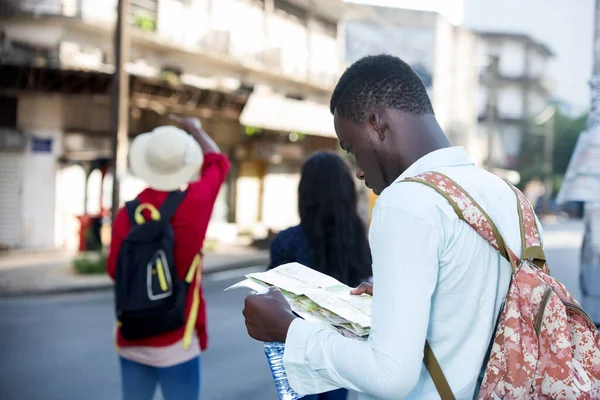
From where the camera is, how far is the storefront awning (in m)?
22.2

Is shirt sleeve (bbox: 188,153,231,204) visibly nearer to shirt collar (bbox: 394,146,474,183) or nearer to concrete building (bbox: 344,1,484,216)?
shirt collar (bbox: 394,146,474,183)

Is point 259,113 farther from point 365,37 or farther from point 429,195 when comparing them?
point 429,195

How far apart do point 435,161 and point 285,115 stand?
22.8m

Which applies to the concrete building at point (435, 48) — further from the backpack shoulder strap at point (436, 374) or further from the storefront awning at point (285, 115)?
the backpack shoulder strap at point (436, 374)

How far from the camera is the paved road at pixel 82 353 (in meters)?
5.88

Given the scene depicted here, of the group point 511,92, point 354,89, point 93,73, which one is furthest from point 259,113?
point 511,92

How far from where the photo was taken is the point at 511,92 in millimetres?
70625

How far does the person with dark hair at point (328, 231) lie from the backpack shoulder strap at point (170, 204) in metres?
0.50

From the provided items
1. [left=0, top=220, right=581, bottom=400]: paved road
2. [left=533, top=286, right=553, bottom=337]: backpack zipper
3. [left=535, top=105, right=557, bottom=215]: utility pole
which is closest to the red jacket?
[left=533, top=286, right=553, bottom=337]: backpack zipper

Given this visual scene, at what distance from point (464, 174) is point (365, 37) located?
49.3 feet

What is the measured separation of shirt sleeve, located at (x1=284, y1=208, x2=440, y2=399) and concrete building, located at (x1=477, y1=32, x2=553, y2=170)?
67964mm

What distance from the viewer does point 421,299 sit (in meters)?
1.33

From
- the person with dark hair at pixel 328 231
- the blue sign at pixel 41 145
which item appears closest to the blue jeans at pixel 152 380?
the person with dark hair at pixel 328 231

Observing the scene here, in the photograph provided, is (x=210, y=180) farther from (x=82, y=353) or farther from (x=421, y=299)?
(x=82, y=353)
